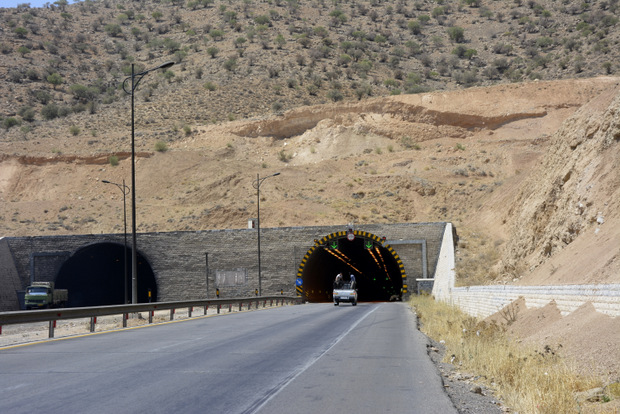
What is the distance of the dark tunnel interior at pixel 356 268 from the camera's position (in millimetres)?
56844

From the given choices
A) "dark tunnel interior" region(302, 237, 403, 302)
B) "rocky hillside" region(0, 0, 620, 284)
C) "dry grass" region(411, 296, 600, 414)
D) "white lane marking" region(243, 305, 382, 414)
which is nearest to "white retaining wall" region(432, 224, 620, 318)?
"dry grass" region(411, 296, 600, 414)

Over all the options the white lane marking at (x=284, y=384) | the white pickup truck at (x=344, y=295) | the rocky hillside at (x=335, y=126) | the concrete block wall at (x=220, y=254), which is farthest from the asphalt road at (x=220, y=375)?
the concrete block wall at (x=220, y=254)

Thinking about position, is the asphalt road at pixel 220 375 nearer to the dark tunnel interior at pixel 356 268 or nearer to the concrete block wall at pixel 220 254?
the concrete block wall at pixel 220 254

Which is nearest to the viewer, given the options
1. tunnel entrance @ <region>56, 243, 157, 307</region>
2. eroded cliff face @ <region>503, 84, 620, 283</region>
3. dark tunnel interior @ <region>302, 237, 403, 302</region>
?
eroded cliff face @ <region>503, 84, 620, 283</region>

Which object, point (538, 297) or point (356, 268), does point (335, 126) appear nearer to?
point (356, 268)

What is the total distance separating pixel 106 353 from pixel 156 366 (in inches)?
99.0

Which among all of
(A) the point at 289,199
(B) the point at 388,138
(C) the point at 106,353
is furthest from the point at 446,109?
(C) the point at 106,353

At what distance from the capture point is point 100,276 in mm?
57500

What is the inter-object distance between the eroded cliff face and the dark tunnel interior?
21142 mm

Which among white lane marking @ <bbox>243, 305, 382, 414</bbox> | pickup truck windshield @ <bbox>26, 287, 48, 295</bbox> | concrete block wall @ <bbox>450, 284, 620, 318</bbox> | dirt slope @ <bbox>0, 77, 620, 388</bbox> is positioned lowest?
white lane marking @ <bbox>243, 305, 382, 414</bbox>

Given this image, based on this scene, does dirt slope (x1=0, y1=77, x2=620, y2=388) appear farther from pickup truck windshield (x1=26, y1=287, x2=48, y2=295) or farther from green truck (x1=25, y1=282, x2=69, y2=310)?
pickup truck windshield (x1=26, y1=287, x2=48, y2=295)

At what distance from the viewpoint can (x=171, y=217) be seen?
223 feet

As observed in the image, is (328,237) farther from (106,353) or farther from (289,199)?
(106,353)

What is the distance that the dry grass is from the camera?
7.79 m
